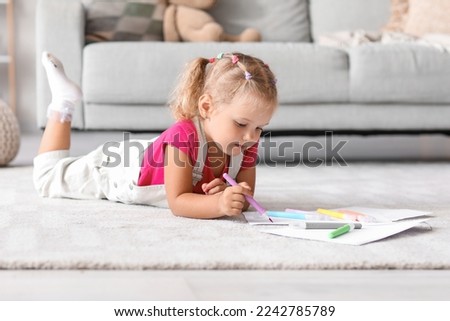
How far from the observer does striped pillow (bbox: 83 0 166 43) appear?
2.98 m

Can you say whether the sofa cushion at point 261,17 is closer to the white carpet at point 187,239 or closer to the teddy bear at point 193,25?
the teddy bear at point 193,25

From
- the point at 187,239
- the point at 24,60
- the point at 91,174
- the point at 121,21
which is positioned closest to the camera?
the point at 187,239

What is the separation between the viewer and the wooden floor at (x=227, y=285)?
985 millimetres

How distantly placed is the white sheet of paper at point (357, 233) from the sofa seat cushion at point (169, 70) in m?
1.32

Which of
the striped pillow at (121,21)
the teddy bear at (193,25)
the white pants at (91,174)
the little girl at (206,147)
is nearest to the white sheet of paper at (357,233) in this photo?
the little girl at (206,147)

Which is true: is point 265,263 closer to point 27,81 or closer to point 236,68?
point 236,68

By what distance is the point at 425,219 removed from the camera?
1.55 metres

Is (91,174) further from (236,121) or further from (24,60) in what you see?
(24,60)

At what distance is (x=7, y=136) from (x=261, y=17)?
4.38ft

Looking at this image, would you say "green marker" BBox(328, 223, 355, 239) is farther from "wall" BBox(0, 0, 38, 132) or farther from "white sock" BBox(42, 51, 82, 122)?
"wall" BBox(0, 0, 38, 132)

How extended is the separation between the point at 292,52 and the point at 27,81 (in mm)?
2199

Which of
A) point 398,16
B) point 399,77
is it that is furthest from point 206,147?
point 398,16

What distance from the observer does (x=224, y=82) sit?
5.06ft

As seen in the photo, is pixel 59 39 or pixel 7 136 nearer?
pixel 7 136
